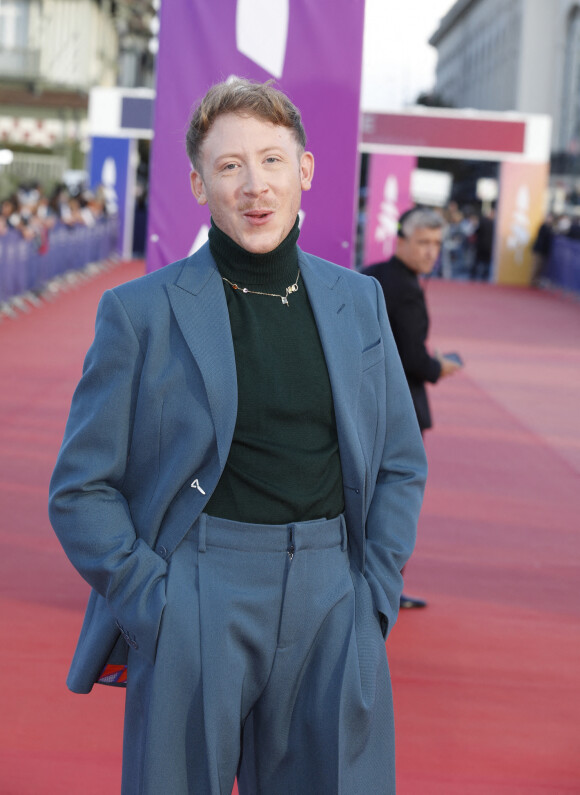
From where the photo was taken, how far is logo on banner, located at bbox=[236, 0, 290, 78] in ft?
15.1

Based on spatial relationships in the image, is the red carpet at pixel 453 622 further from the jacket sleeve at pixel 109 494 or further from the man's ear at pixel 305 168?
the man's ear at pixel 305 168

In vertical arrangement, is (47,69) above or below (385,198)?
above

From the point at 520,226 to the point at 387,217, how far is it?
3.56 meters

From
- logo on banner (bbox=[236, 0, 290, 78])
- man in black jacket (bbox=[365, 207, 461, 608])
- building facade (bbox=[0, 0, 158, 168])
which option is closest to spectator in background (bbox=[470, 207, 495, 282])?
building facade (bbox=[0, 0, 158, 168])

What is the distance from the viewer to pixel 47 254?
20047mm

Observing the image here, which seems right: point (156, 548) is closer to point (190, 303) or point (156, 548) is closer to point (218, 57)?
point (190, 303)

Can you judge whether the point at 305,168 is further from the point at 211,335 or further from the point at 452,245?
the point at 452,245

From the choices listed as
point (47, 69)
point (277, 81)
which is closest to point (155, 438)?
point (277, 81)

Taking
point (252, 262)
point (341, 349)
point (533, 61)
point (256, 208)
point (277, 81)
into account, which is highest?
point (533, 61)

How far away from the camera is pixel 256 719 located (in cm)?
243

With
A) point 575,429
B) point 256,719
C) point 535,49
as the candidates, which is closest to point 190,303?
point 256,719

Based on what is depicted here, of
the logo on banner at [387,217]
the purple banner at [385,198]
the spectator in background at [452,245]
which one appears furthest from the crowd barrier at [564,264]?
the logo on banner at [387,217]

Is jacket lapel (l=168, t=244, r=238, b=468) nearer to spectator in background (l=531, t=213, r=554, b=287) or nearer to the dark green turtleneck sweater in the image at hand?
the dark green turtleneck sweater

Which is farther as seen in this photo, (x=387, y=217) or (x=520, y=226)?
(x=520, y=226)
